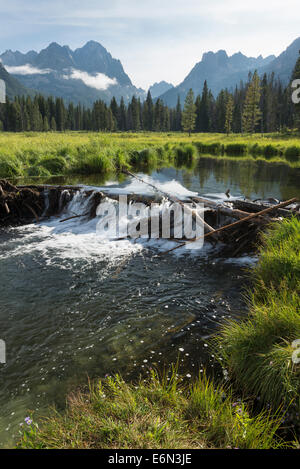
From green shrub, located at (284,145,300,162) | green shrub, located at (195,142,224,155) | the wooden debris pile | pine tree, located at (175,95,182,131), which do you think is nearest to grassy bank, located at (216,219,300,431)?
the wooden debris pile

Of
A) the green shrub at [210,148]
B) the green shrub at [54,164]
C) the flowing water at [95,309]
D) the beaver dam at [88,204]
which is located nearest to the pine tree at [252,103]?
the green shrub at [210,148]

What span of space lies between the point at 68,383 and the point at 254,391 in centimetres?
243

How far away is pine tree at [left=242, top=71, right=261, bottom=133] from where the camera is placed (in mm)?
70312

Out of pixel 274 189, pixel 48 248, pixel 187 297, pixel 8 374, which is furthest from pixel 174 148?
pixel 8 374

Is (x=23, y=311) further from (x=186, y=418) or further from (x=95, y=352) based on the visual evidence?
(x=186, y=418)

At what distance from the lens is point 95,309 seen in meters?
5.67

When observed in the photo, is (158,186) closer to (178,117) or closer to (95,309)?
(95,309)

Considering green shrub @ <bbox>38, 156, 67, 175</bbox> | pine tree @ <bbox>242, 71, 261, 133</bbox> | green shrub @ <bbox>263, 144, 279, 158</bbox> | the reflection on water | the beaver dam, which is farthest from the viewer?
pine tree @ <bbox>242, 71, 261, 133</bbox>

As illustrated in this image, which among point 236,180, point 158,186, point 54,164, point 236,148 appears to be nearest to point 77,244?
point 158,186

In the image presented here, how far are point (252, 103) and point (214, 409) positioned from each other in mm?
83494

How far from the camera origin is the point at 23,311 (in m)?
5.68

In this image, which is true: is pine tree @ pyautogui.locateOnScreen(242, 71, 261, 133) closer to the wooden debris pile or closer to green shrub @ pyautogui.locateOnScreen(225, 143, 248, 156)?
green shrub @ pyautogui.locateOnScreen(225, 143, 248, 156)

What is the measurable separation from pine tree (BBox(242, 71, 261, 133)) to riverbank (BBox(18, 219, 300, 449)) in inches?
3146
